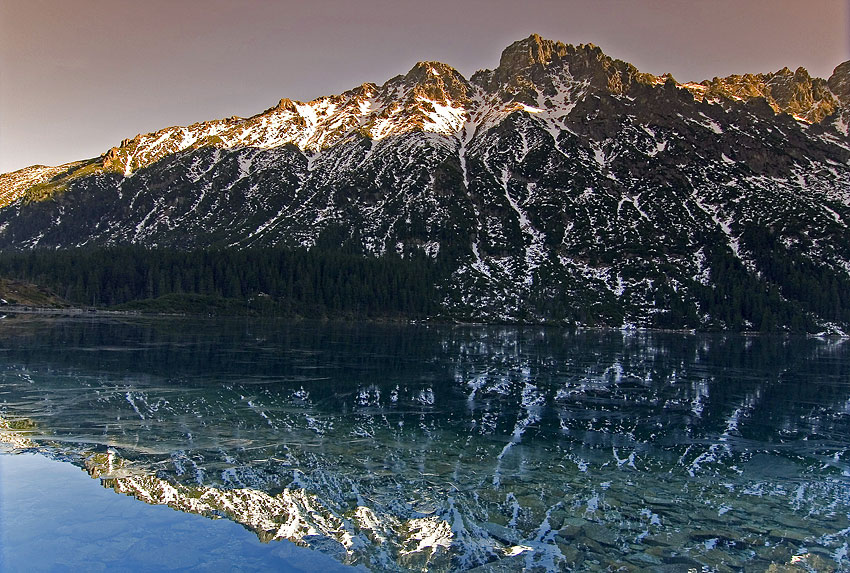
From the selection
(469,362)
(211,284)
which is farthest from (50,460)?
(211,284)

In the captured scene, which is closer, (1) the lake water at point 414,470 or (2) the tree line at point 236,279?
(1) the lake water at point 414,470

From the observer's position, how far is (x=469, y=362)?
66750 millimetres

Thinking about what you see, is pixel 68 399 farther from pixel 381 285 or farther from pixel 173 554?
pixel 381 285

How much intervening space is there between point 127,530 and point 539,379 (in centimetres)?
4354

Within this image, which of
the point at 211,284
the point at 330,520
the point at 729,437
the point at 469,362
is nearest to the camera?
the point at 330,520

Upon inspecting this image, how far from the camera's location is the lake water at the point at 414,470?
1559cm

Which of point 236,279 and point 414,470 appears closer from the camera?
point 414,470

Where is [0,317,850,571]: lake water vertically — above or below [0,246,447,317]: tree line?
below

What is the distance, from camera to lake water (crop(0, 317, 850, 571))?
51.2ft

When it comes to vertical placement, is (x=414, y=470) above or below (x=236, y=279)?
below

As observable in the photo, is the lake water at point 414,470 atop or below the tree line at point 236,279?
below

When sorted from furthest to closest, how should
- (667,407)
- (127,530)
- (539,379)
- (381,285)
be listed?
(381,285) → (539,379) → (667,407) → (127,530)

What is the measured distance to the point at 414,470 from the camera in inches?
904

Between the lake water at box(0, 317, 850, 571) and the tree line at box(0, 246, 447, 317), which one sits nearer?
the lake water at box(0, 317, 850, 571)
